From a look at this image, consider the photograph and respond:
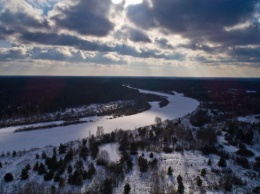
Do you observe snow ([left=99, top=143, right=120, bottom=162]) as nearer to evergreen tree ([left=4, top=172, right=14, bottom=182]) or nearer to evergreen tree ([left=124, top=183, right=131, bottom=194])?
evergreen tree ([left=124, top=183, right=131, bottom=194])

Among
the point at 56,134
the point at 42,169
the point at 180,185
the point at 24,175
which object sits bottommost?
the point at 56,134

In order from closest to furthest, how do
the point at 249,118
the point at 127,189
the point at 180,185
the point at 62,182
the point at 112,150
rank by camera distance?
the point at 127,189
the point at 180,185
the point at 62,182
the point at 112,150
the point at 249,118

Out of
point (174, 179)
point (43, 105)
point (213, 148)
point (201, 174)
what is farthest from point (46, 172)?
point (43, 105)

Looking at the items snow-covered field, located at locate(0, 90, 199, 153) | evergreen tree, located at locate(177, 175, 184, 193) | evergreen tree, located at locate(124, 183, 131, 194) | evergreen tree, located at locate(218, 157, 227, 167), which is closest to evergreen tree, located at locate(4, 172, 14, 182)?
evergreen tree, located at locate(124, 183, 131, 194)

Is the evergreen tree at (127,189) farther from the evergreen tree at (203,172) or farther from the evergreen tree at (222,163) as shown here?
the evergreen tree at (222,163)

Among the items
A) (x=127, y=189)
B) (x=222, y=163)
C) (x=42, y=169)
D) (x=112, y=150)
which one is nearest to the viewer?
(x=127, y=189)

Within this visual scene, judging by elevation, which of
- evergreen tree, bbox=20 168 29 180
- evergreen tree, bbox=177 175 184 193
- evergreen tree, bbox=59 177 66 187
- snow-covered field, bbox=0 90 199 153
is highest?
evergreen tree, bbox=177 175 184 193

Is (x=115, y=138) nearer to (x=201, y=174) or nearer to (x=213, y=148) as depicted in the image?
(x=213, y=148)

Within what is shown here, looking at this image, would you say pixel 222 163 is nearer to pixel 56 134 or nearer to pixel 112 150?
pixel 112 150

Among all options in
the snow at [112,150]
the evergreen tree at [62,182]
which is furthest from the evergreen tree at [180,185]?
the evergreen tree at [62,182]

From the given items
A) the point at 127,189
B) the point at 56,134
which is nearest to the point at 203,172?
the point at 127,189
